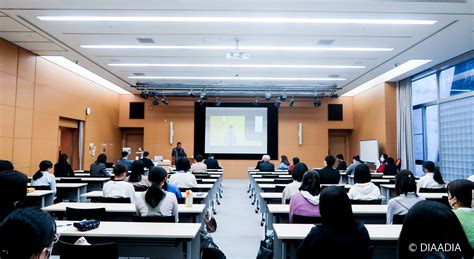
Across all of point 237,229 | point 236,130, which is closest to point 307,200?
point 237,229

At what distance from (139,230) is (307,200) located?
4.91ft

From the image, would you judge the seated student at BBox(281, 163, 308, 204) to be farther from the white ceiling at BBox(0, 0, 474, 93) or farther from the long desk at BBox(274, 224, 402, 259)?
the white ceiling at BBox(0, 0, 474, 93)

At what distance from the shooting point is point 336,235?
1.71 meters

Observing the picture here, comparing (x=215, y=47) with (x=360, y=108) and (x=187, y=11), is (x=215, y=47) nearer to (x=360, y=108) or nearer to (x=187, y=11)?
(x=187, y=11)

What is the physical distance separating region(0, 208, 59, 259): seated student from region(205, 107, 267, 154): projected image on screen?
38.9ft

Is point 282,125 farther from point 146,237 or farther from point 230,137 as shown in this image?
point 146,237

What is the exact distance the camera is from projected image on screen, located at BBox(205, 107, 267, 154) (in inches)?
513

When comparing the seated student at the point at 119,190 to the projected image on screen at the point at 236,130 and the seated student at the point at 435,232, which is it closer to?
the seated student at the point at 435,232

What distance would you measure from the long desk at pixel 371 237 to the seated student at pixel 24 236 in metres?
1.56

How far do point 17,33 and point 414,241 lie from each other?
7.42 m

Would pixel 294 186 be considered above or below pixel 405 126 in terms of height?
below

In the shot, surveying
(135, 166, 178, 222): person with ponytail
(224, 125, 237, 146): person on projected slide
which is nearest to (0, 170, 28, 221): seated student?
(135, 166, 178, 222): person with ponytail

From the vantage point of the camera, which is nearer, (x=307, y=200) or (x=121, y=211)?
(x=307, y=200)

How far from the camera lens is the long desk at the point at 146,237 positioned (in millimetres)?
2375
